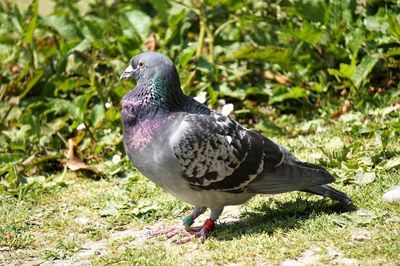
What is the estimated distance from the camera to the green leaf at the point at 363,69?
732 centimetres

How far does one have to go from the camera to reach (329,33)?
25.0 feet

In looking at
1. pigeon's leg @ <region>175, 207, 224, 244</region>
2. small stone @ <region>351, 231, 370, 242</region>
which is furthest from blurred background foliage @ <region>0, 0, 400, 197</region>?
small stone @ <region>351, 231, 370, 242</region>

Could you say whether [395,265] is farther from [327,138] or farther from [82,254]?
[327,138]

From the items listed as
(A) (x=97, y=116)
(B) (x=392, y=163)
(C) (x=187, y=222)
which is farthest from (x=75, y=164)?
(B) (x=392, y=163)

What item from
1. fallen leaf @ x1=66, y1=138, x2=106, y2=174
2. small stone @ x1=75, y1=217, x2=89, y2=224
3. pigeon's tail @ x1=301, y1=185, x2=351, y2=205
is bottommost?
fallen leaf @ x1=66, y1=138, x2=106, y2=174

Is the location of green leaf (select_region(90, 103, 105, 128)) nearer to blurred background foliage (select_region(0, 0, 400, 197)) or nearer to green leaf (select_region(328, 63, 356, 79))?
blurred background foliage (select_region(0, 0, 400, 197))

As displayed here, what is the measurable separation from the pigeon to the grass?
0.23m

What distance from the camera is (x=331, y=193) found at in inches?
201

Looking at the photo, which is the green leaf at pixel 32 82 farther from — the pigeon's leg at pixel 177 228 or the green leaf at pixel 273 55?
the pigeon's leg at pixel 177 228

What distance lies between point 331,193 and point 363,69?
2.59 meters

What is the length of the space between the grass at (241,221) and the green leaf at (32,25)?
1.80m

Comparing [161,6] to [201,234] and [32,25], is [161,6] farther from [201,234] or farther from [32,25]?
[201,234]

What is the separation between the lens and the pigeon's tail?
505cm

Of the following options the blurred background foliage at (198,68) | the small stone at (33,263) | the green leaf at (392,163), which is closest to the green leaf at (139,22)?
the blurred background foliage at (198,68)
